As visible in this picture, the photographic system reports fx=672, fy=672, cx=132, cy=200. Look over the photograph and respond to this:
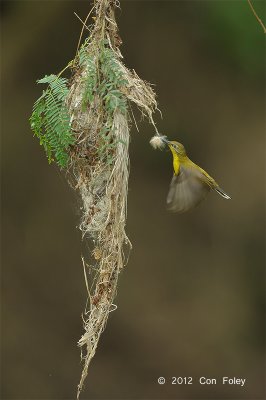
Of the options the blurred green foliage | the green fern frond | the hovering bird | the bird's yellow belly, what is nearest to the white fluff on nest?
the hovering bird

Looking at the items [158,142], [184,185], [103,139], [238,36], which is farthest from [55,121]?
[238,36]

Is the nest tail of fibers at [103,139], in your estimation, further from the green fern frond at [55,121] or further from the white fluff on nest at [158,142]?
the white fluff on nest at [158,142]

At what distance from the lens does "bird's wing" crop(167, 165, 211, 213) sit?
118 inches

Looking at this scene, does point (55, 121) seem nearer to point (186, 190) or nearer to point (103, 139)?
point (103, 139)

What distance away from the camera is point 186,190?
305 cm

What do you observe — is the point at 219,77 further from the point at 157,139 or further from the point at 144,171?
the point at 157,139

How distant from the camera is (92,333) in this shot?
2.90 metres

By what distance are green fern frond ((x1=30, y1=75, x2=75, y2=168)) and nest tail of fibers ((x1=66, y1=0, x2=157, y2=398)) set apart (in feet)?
0.28

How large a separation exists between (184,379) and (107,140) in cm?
390

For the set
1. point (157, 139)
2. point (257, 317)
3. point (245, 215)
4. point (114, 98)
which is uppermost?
point (114, 98)

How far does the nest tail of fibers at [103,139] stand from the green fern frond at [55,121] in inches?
3.4

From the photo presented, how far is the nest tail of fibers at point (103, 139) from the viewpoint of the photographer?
271 centimetres

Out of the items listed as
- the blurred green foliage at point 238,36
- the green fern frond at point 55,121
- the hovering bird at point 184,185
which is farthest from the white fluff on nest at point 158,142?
the blurred green foliage at point 238,36

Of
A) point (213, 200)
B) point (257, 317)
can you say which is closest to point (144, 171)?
point (213, 200)
